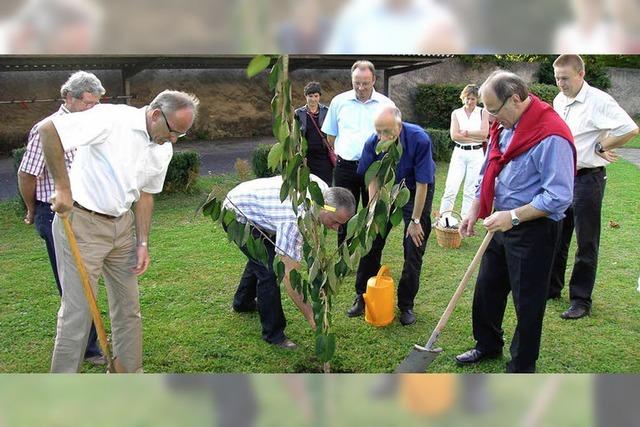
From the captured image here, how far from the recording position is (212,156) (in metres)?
12.5

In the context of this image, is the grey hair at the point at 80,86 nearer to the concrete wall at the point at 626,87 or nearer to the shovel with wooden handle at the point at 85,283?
the shovel with wooden handle at the point at 85,283

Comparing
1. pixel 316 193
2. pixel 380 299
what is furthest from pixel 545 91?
pixel 316 193

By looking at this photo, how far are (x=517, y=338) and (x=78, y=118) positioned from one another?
2.70m

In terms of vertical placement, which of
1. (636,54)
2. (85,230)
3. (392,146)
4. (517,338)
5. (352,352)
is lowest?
(352,352)

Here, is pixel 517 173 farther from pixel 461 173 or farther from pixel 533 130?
pixel 461 173

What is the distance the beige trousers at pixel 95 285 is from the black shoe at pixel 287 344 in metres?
1.04

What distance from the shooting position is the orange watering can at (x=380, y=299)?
4273mm

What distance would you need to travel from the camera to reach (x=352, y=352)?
4020mm

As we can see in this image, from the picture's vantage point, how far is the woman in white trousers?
6.90m

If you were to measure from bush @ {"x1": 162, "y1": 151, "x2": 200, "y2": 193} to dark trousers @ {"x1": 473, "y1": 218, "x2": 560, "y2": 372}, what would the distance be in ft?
20.0

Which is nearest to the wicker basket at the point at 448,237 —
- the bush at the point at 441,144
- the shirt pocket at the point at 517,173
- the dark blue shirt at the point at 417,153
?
the dark blue shirt at the point at 417,153

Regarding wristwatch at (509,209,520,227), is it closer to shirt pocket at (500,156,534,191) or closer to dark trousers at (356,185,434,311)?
shirt pocket at (500,156,534,191)

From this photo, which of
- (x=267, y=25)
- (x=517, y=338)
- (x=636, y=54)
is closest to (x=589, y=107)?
(x=517, y=338)

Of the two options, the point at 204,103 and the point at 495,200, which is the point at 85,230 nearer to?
the point at 495,200
